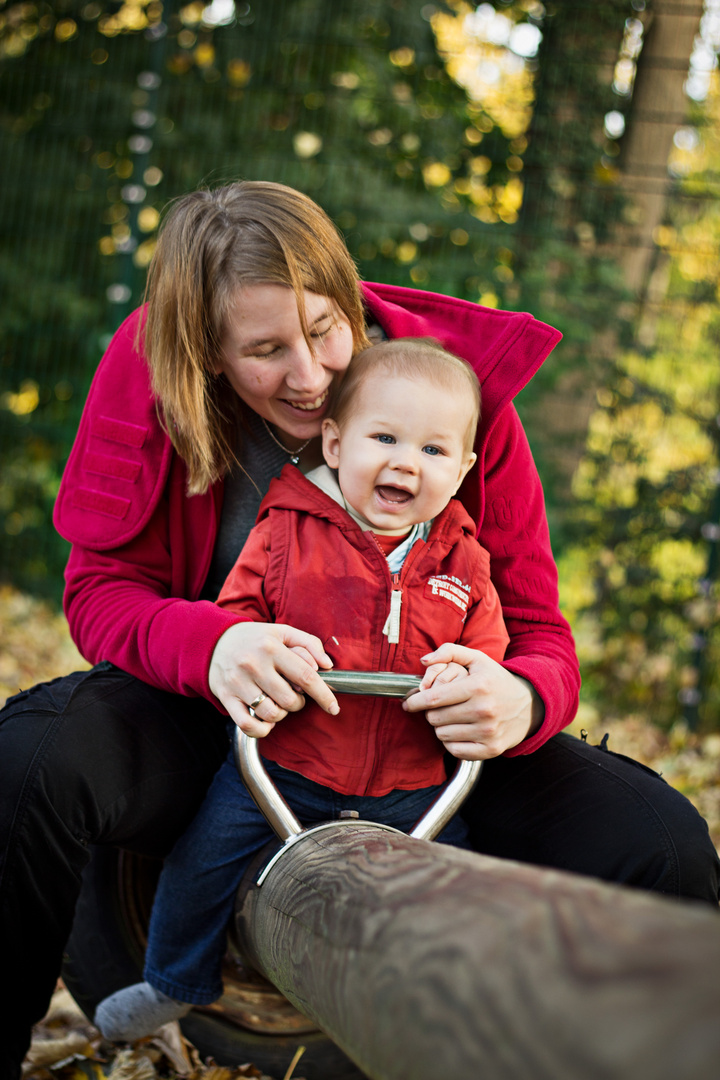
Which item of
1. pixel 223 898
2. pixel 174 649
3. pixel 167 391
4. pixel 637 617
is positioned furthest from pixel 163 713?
pixel 637 617

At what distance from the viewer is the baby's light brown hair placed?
1848 millimetres

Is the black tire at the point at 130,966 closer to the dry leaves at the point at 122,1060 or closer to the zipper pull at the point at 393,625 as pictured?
the dry leaves at the point at 122,1060

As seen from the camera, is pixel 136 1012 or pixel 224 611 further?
pixel 136 1012

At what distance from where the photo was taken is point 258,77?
5516mm

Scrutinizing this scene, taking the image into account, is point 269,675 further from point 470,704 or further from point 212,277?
point 212,277

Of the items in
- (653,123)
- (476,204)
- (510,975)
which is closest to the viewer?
(510,975)

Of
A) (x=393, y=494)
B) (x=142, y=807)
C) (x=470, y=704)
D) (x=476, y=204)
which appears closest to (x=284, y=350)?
(x=393, y=494)

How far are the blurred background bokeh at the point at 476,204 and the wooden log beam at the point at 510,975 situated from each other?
431 centimetres

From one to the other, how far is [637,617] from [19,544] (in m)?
3.51

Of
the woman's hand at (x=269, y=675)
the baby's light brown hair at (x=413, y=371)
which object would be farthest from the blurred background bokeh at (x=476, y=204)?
the woman's hand at (x=269, y=675)

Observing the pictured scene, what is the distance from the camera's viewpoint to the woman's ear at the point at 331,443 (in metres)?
1.92

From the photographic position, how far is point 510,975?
0.75 metres

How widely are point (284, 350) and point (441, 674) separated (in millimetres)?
744

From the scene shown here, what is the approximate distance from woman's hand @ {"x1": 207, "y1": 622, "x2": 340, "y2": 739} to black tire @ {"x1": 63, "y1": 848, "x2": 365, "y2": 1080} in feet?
2.25
